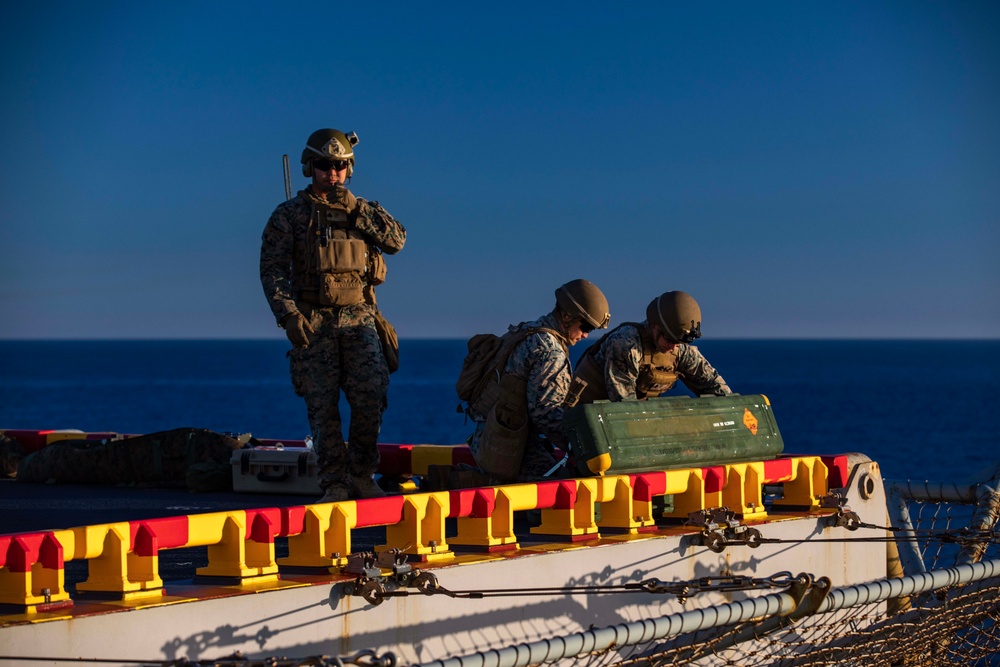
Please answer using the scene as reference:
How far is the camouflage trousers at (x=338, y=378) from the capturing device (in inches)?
351

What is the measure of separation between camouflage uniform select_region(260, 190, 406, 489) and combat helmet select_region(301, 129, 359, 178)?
0.73ft

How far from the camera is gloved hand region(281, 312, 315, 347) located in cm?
859

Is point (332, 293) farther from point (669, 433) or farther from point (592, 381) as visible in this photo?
point (669, 433)

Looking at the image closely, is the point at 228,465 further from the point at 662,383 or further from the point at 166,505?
the point at 662,383

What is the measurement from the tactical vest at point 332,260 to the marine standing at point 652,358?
1.37m

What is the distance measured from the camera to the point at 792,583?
6973 mm

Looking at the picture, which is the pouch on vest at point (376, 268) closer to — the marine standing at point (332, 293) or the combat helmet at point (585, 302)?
the marine standing at point (332, 293)

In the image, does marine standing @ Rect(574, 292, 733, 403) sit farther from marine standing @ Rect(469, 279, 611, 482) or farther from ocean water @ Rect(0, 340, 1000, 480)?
ocean water @ Rect(0, 340, 1000, 480)

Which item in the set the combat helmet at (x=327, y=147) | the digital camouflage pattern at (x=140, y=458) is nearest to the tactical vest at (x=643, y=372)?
the combat helmet at (x=327, y=147)

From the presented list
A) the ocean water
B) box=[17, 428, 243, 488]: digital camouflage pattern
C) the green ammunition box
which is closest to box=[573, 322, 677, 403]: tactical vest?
the green ammunition box

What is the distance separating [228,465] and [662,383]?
342 cm

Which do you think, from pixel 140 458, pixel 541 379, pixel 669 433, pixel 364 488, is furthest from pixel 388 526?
pixel 140 458

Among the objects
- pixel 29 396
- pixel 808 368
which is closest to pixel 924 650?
pixel 29 396

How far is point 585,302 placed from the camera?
8453 mm
